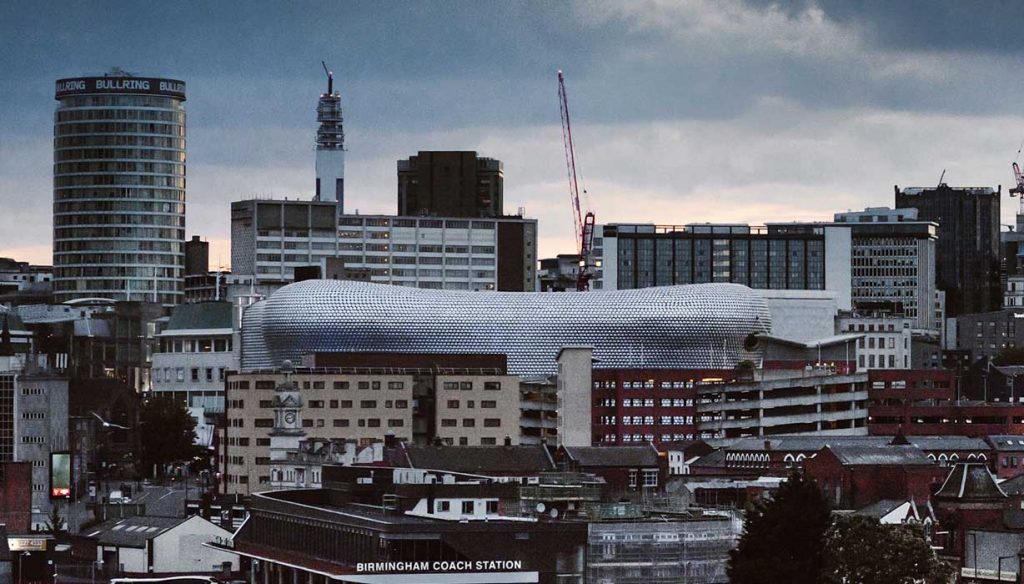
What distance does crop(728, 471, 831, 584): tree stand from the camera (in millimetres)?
140250

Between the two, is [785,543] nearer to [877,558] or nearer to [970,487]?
[877,558]

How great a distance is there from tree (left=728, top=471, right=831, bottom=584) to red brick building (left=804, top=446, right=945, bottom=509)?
126 feet

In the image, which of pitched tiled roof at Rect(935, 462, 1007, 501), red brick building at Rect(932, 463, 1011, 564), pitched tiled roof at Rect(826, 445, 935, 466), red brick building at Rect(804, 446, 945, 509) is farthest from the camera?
pitched tiled roof at Rect(826, 445, 935, 466)

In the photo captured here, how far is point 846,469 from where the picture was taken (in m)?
191

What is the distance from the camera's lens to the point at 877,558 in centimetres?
14562

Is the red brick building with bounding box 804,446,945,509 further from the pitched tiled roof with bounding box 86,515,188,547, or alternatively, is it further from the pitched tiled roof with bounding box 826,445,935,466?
the pitched tiled roof with bounding box 86,515,188,547

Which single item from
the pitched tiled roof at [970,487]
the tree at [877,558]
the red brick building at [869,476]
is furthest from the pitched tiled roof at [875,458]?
the tree at [877,558]

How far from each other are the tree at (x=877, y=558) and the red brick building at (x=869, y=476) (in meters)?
32.9

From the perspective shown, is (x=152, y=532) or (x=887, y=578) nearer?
(x=887, y=578)

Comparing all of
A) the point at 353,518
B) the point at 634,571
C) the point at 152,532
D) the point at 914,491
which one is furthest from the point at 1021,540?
the point at 152,532

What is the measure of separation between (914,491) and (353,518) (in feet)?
162

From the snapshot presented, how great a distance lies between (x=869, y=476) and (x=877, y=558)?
4392cm

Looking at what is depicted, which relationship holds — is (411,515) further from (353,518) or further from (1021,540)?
→ (1021,540)

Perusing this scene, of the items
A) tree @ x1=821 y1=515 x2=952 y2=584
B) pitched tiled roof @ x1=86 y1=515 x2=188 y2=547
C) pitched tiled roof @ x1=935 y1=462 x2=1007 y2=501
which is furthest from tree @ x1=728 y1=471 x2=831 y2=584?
pitched tiled roof @ x1=86 y1=515 x2=188 y2=547
